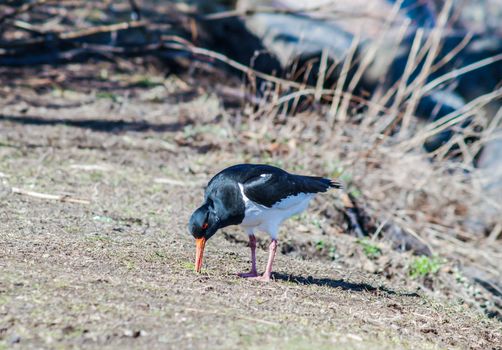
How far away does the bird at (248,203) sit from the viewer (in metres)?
5.49

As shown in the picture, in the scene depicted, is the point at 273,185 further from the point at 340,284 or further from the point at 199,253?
the point at 340,284

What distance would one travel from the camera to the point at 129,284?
481 centimetres

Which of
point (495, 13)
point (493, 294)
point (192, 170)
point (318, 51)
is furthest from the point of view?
point (495, 13)

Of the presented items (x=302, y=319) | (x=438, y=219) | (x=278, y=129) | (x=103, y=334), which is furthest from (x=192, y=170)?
(x=103, y=334)

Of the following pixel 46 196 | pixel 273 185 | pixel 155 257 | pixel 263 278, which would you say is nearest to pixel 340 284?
pixel 263 278

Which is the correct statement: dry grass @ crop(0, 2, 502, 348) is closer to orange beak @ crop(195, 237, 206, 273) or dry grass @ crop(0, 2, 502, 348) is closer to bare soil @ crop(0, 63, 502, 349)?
bare soil @ crop(0, 63, 502, 349)

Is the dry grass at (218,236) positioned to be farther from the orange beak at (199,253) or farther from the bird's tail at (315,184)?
the bird's tail at (315,184)

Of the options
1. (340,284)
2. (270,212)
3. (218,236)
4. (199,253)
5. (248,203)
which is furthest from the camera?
(218,236)

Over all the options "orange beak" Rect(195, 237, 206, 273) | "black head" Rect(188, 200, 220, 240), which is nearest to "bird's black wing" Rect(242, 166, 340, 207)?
"black head" Rect(188, 200, 220, 240)

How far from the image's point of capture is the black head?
17.9ft

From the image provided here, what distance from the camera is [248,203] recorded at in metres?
5.59

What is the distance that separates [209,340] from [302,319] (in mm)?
806

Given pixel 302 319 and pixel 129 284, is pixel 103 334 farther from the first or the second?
pixel 302 319

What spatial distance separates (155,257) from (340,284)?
1423 millimetres
